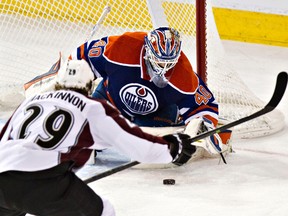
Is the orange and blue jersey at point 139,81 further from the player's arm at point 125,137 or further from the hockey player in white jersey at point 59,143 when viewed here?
the hockey player in white jersey at point 59,143

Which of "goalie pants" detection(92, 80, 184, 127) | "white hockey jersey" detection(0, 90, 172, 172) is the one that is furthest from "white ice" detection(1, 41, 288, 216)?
"white hockey jersey" detection(0, 90, 172, 172)

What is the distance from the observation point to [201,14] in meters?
4.67

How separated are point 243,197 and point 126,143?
126cm

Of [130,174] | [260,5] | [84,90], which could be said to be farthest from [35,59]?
[84,90]

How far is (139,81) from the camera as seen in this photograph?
417cm

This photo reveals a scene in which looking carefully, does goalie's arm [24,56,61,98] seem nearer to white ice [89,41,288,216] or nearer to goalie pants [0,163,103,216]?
white ice [89,41,288,216]

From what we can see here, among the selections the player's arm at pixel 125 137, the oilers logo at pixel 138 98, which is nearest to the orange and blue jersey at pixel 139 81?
the oilers logo at pixel 138 98

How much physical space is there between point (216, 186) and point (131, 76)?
677mm

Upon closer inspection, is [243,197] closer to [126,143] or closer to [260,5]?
[126,143]

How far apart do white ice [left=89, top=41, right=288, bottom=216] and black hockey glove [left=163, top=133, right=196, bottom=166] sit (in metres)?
0.44

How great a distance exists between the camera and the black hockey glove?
Result: 9.93ft

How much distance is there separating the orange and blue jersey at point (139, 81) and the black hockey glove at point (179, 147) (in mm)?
885

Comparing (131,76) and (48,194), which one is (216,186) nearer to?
(131,76)

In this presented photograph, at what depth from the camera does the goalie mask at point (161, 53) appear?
3.93 metres
